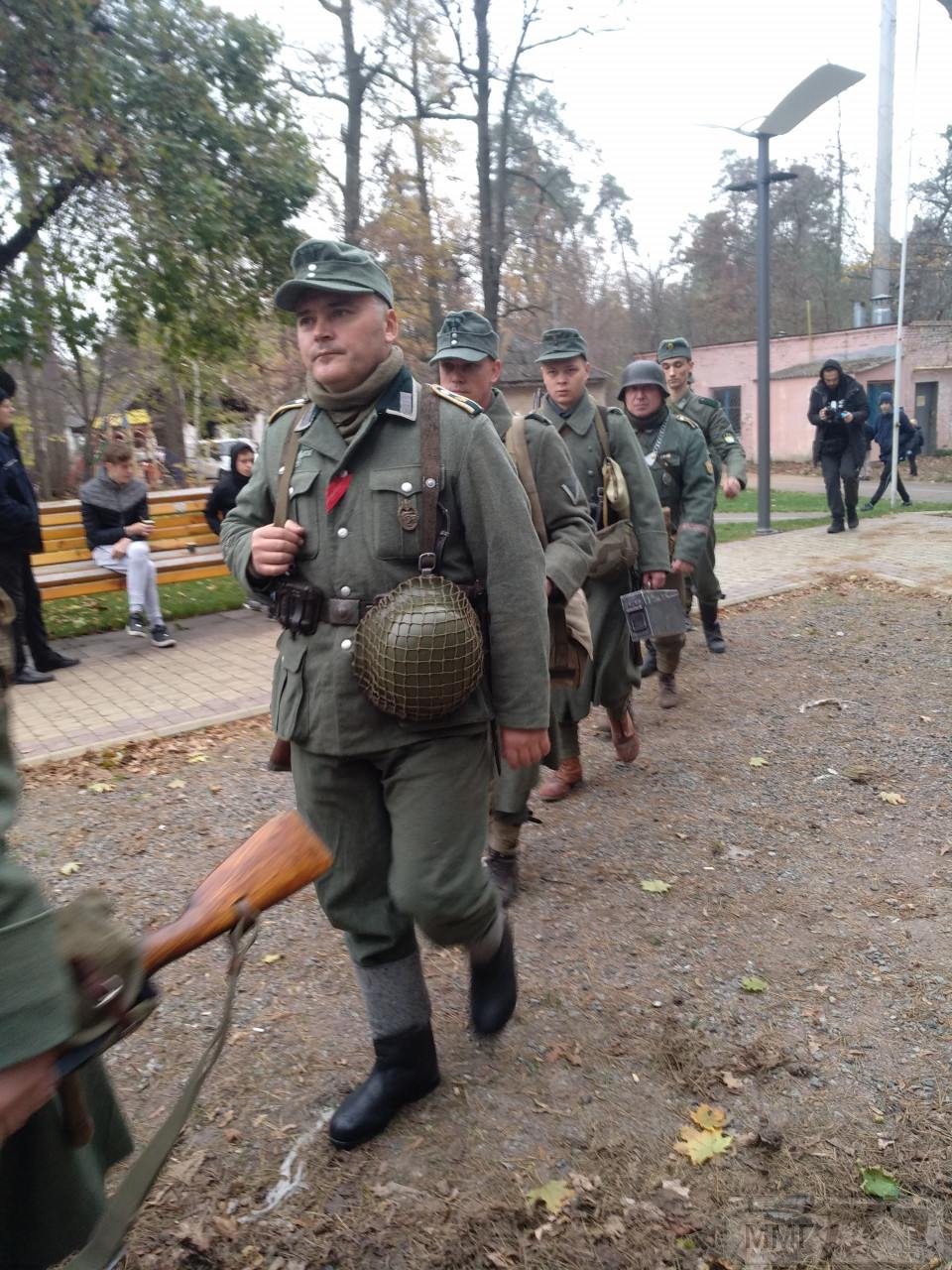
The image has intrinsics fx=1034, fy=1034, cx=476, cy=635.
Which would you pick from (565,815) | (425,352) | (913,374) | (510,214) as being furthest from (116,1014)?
(913,374)

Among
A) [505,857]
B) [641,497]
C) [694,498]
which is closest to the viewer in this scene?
[505,857]

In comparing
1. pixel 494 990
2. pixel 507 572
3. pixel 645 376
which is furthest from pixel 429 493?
pixel 645 376

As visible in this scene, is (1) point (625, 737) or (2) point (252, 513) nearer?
(2) point (252, 513)

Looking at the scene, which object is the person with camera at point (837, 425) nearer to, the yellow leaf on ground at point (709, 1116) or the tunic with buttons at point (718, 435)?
the tunic with buttons at point (718, 435)

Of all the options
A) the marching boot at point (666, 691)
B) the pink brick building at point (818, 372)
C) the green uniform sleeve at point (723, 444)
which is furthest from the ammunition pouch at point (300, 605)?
the pink brick building at point (818, 372)

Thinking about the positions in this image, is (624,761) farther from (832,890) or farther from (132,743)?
(132,743)

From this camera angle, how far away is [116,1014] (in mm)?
1430

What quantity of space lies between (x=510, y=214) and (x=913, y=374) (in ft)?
54.8

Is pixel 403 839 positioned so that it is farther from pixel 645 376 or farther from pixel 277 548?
pixel 645 376

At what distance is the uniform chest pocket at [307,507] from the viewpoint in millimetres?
2559

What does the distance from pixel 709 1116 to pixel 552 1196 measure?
488 millimetres

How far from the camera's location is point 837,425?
Result: 13102 mm

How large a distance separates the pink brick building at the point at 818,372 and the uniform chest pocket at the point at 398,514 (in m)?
28.4

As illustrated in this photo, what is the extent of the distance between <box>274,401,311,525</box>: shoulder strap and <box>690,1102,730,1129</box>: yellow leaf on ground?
1.86 metres
